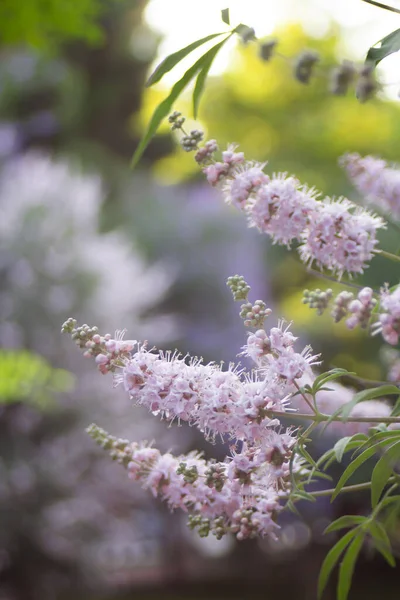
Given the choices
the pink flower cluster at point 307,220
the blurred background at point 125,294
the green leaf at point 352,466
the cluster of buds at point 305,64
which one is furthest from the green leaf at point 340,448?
the blurred background at point 125,294

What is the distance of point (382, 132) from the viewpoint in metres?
5.91

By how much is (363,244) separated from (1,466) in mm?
2915

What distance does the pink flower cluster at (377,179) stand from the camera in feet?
2.39

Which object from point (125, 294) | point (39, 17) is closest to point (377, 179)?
point (39, 17)

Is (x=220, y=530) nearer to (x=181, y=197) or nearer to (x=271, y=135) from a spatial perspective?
(x=181, y=197)

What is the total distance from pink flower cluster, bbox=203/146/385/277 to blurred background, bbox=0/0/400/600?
1.02m

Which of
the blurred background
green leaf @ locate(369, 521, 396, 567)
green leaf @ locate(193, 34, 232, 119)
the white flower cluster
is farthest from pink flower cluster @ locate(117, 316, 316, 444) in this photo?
the blurred background

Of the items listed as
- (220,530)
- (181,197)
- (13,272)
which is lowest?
(220,530)

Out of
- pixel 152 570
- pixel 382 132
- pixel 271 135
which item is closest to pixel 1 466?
pixel 152 570

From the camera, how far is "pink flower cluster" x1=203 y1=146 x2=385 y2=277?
1.89ft

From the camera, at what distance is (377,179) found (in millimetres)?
744

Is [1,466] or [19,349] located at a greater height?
[19,349]

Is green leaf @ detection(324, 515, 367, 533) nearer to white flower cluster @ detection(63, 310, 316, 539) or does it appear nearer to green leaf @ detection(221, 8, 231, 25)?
white flower cluster @ detection(63, 310, 316, 539)

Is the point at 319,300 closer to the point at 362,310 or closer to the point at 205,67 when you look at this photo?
the point at 362,310
